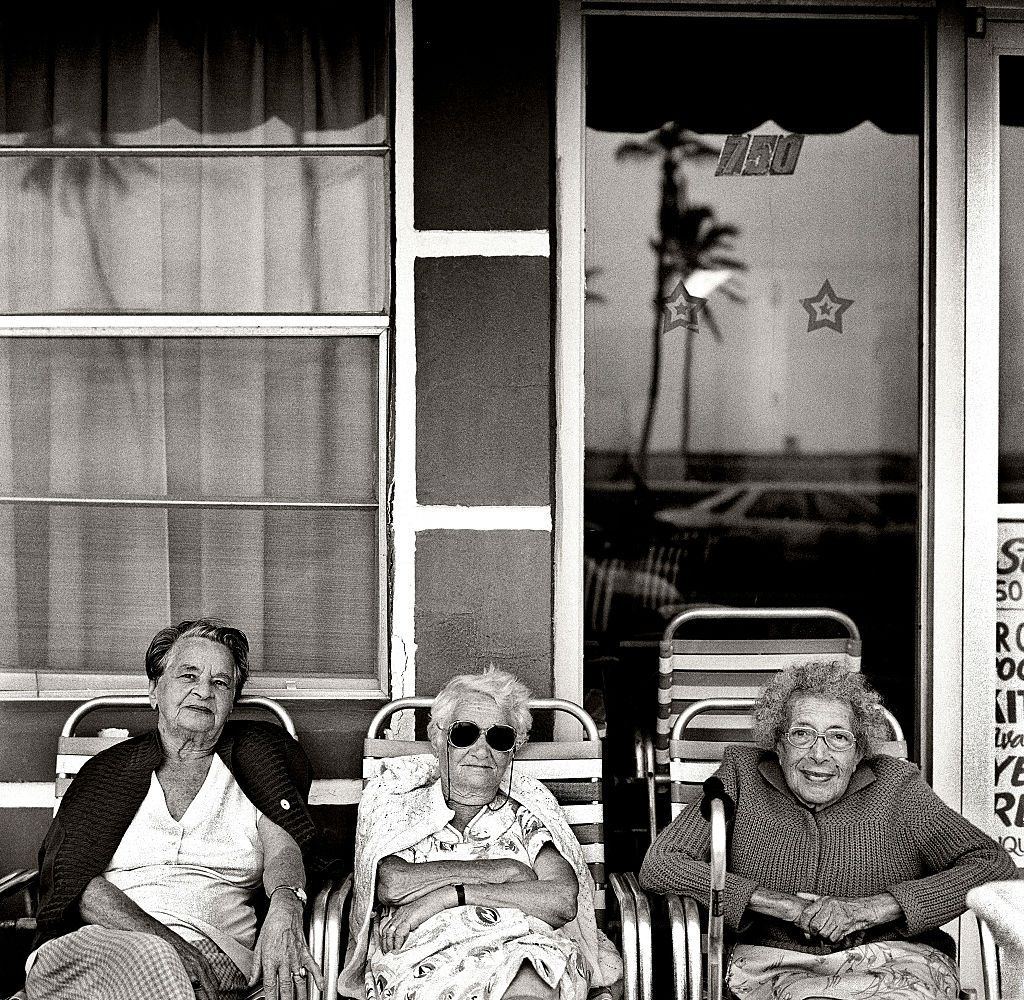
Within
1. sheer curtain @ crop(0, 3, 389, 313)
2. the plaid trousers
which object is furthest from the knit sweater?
sheer curtain @ crop(0, 3, 389, 313)

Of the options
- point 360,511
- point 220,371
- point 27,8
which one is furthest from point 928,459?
point 27,8

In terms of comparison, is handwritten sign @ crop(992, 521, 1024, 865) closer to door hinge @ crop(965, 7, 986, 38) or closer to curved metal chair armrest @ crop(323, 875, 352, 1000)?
door hinge @ crop(965, 7, 986, 38)

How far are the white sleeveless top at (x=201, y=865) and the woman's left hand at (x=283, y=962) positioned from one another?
0.22m

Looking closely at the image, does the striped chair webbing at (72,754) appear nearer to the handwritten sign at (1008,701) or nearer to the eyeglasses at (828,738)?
the eyeglasses at (828,738)

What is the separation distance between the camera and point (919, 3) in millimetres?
3768

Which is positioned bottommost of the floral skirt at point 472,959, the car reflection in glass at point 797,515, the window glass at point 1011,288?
the floral skirt at point 472,959

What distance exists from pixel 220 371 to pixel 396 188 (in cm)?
74

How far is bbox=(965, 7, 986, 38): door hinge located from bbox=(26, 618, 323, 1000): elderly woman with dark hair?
2736 millimetres

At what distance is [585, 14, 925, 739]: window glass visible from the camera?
17.8 ft

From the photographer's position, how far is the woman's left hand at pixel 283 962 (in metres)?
2.75

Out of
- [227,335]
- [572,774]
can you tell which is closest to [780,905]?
[572,774]

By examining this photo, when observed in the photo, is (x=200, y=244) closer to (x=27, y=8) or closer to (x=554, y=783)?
(x=27, y=8)

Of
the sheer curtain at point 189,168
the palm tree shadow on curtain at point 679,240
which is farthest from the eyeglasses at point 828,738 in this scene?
the palm tree shadow on curtain at point 679,240

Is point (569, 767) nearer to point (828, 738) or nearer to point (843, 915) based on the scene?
point (828, 738)
